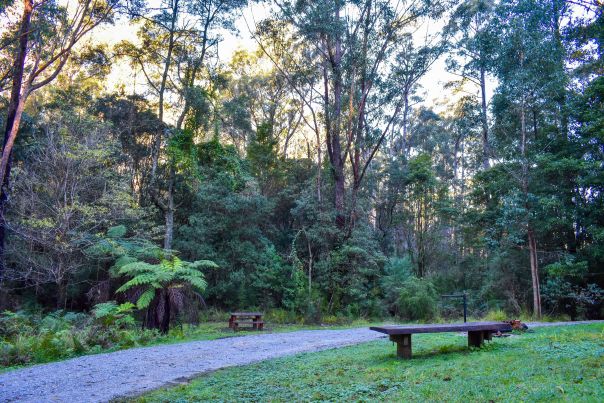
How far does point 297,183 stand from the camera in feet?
74.3

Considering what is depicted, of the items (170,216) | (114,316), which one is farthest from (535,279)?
(170,216)

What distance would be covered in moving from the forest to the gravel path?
11.2ft

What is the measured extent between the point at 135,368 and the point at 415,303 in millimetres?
10670

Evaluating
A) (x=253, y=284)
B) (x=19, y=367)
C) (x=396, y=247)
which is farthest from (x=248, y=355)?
(x=396, y=247)

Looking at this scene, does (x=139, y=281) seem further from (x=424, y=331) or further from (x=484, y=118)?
(x=484, y=118)

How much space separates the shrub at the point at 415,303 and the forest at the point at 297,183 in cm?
7

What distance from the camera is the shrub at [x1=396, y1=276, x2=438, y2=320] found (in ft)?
A: 47.6

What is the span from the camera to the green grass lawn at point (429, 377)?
11.9 feet

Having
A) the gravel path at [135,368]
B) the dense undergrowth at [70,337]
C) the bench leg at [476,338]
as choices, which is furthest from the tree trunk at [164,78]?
the bench leg at [476,338]

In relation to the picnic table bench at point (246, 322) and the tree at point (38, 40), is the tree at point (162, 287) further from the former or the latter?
the tree at point (38, 40)

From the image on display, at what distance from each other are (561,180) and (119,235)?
52.8 feet

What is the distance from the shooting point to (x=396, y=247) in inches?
1043

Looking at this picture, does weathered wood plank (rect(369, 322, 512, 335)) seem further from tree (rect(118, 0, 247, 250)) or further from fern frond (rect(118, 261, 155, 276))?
tree (rect(118, 0, 247, 250))

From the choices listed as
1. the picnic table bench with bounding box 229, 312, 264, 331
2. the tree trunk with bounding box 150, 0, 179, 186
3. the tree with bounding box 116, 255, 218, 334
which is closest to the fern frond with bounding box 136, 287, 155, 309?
the tree with bounding box 116, 255, 218, 334
